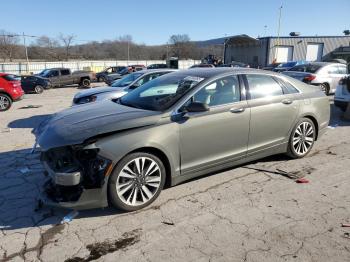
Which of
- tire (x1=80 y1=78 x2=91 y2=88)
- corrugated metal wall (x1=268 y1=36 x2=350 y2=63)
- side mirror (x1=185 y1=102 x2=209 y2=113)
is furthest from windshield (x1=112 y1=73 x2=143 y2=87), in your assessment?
corrugated metal wall (x1=268 y1=36 x2=350 y2=63)

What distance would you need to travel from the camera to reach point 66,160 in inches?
151

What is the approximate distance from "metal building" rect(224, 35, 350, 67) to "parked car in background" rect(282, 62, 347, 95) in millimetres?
32886

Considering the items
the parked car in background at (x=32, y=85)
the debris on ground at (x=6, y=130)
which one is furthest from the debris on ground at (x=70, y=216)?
the parked car in background at (x=32, y=85)

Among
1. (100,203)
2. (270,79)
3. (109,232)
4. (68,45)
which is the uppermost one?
(68,45)

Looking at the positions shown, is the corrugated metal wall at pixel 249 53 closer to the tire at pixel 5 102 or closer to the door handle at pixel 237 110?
the tire at pixel 5 102

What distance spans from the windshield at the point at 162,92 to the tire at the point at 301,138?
80.1 inches

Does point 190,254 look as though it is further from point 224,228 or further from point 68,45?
point 68,45

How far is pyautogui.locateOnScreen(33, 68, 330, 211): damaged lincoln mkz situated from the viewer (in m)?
3.66

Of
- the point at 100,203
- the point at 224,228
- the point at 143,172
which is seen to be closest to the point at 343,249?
the point at 224,228

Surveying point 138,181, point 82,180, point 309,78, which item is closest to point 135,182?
point 138,181

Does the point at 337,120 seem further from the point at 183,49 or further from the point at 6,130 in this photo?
the point at 183,49

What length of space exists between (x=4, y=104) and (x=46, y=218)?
984 centimetres

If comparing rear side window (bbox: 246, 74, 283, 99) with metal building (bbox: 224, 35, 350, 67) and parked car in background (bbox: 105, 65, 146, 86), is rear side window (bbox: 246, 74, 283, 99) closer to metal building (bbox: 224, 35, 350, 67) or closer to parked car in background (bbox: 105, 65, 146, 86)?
parked car in background (bbox: 105, 65, 146, 86)

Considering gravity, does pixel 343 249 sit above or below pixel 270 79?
below
